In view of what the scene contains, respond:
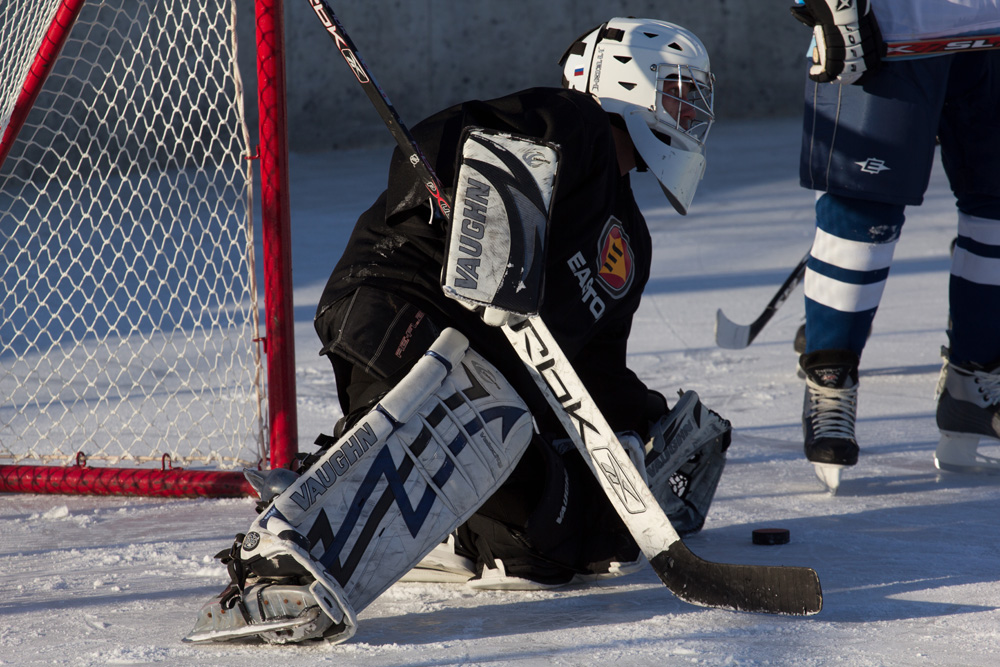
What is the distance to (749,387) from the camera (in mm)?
2969

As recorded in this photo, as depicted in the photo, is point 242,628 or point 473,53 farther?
point 473,53

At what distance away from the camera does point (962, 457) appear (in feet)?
7.63

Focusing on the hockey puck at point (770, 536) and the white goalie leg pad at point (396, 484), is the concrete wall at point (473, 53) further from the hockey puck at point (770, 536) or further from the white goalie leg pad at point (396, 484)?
the white goalie leg pad at point (396, 484)

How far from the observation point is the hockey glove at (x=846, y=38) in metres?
2.01

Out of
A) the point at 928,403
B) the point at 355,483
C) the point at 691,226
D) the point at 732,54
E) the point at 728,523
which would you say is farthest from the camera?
the point at 732,54

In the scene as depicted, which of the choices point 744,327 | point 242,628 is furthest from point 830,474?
point 242,628

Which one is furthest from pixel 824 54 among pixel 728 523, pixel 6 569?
pixel 6 569

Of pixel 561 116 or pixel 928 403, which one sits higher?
pixel 561 116

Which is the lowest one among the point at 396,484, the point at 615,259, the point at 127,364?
the point at 127,364

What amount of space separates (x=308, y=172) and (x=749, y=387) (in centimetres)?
483

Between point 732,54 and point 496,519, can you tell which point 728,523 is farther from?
point 732,54

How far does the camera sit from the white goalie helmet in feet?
6.09

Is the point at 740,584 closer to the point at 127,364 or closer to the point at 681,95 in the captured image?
the point at 681,95

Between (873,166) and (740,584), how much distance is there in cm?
100
